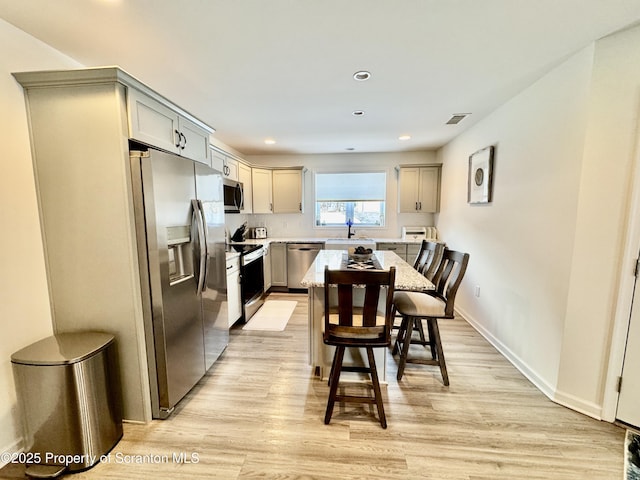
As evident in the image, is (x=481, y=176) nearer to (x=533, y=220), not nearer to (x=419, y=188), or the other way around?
(x=533, y=220)

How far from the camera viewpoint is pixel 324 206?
5402mm

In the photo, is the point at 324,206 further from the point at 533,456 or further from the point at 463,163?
the point at 533,456

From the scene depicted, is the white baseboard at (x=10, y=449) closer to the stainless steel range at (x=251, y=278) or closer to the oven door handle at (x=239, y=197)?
the stainless steel range at (x=251, y=278)

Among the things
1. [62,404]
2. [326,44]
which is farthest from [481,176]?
[62,404]

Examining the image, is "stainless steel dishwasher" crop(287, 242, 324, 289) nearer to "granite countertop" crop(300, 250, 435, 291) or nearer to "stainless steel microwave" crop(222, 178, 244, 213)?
"stainless steel microwave" crop(222, 178, 244, 213)

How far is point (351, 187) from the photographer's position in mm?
5293

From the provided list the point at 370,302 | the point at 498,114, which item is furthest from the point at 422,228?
the point at 370,302

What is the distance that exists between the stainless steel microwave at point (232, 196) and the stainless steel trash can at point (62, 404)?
250cm

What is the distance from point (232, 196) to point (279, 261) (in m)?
1.44

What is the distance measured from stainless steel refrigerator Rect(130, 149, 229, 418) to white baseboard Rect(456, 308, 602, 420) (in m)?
2.79

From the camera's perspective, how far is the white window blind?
5230 millimetres

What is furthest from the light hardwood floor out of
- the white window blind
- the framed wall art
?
the white window blind

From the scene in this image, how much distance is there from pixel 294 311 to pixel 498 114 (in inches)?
137

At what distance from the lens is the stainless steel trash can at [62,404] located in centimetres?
144
